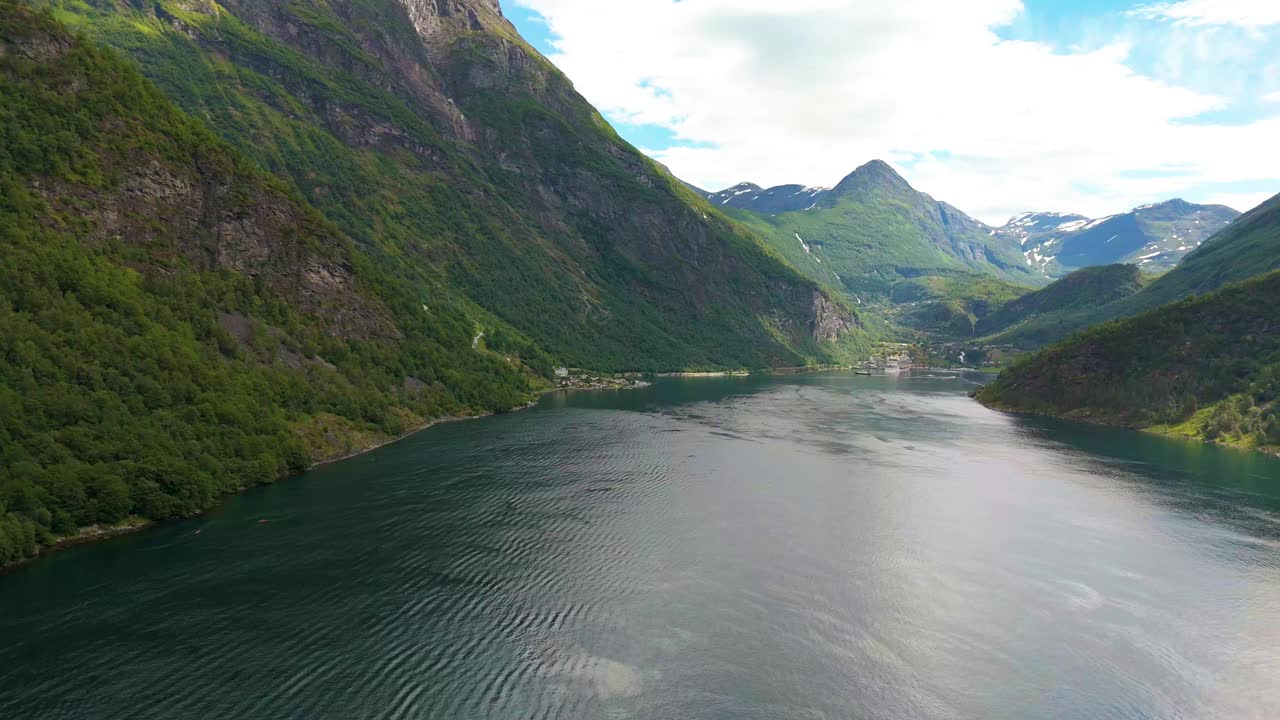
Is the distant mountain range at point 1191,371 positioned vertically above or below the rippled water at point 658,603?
above

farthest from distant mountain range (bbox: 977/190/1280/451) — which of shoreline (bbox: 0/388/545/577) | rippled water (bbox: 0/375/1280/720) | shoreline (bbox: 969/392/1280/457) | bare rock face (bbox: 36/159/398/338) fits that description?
bare rock face (bbox: 36/159/398/338)

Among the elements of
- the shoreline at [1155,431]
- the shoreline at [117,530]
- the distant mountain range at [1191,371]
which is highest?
the distant mountain range at [1191,371]

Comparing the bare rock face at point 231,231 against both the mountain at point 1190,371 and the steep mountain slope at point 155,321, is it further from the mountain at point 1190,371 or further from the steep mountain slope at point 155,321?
the mountain at point 1190,371

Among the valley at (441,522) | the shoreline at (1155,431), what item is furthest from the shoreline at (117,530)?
the shoreline at (1155,431)

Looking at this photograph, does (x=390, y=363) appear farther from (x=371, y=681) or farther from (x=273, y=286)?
(x=371, y=681)

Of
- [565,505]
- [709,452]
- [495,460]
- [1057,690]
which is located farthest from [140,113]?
[1057,690]

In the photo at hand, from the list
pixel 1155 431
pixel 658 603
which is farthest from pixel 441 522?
pixel 1155 431

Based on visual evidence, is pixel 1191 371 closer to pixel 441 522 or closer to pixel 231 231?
pixel 441 522
